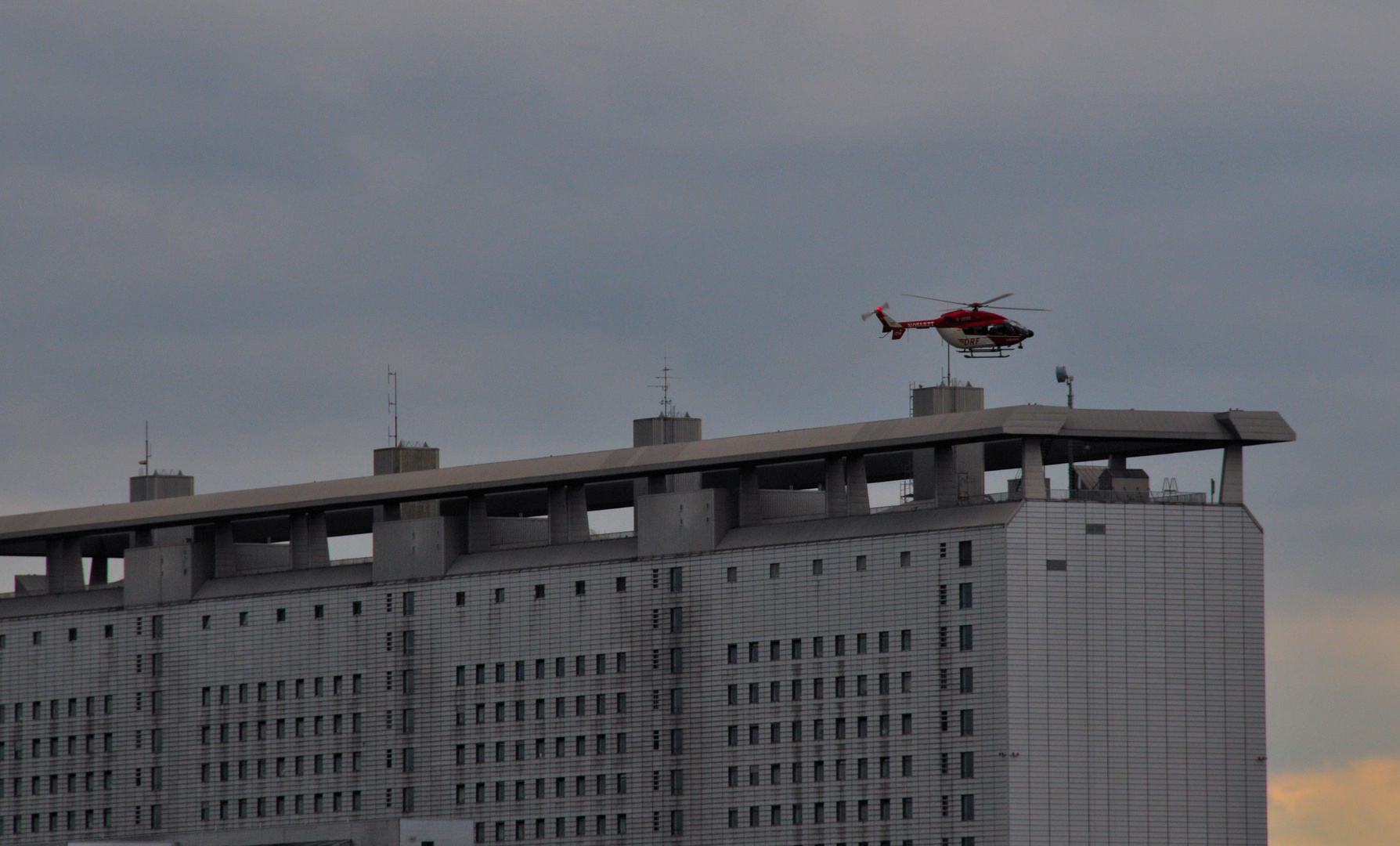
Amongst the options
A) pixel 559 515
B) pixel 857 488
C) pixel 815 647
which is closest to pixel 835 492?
pixel 857 488

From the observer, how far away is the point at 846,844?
495 feet

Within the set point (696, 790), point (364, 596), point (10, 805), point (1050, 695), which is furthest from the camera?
point (10, 805)

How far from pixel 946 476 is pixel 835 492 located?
6454 millimetres

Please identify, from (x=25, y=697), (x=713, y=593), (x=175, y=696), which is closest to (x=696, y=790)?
(x=713, y=593)

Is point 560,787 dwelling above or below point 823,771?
below

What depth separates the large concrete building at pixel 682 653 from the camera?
14862 cm

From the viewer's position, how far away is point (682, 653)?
15875cm

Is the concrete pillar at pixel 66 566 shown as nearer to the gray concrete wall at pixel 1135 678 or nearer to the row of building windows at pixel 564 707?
the row of building windows at pixel 564 707

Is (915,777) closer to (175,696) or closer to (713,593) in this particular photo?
(713,593)

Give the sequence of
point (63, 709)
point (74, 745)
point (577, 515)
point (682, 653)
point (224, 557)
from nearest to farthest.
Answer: point (682, 653) < point (577, 515) < point (224, 557) < point (74, 745) < point (63, 709)

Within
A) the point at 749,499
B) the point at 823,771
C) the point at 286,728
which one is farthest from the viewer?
the point at 286,728

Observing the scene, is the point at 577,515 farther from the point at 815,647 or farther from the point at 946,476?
the point at 946,476

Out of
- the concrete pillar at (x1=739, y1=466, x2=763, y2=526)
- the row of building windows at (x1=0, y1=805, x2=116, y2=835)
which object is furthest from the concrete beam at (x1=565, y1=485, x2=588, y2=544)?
the row of building windows at (x1=0, y1=805, x2=116, y2=835)

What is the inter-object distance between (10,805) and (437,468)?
3424 centimetres
